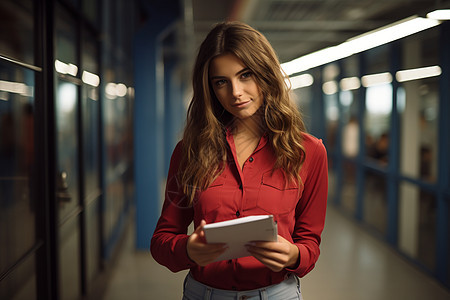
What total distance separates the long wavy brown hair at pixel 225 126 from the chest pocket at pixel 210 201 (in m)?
0.02

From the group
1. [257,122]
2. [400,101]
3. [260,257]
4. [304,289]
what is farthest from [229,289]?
[400,101]

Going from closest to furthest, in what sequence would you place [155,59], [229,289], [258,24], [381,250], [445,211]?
[229,289]
[445,211]
[155,59]
[381,250]
[258,24]

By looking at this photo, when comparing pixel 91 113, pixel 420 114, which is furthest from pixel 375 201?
pixel 91 113

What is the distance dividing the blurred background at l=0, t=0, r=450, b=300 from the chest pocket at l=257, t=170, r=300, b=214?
5.35 feet

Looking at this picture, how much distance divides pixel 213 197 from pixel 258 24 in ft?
19.0

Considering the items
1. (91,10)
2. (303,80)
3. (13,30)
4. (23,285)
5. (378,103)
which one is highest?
(13,30)

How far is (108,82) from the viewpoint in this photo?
553cm

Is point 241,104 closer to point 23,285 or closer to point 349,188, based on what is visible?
Result: point 23,285

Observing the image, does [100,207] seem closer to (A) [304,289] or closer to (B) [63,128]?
(B) [63,128]

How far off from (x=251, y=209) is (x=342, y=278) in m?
3.89

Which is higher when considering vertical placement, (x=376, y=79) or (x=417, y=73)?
(x=376, y=79)

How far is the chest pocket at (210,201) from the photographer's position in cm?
143

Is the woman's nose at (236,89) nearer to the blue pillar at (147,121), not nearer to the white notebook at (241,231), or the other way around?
the white notebook at (241,231)

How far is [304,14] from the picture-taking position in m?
6.80
